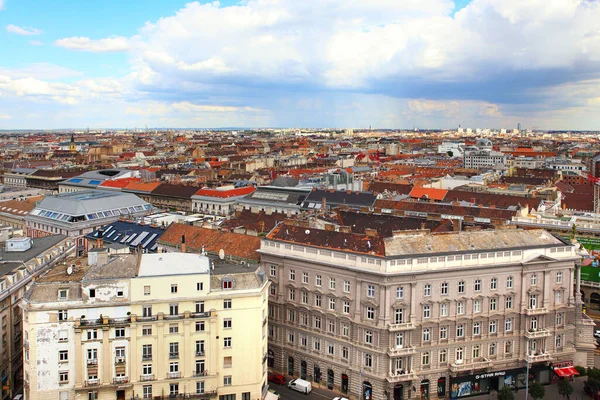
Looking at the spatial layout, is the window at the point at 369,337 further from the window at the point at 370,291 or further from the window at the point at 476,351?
the window at the point at 476,351

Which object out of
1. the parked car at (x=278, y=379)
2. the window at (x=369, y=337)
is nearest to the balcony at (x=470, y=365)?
the window at (x=369, y=337)

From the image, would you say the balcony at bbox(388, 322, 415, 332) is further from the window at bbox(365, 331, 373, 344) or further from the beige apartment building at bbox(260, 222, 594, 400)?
the window at bbox(365, 331, 373, 344)

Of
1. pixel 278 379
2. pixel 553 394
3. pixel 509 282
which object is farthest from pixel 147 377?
pixel 553 394

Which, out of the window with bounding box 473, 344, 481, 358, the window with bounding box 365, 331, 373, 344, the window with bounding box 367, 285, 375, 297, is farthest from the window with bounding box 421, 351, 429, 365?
the window with bounding box 367, 285, 375, 297

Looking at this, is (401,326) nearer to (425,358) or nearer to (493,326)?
(425,358)

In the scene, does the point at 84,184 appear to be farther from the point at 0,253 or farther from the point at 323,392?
the point at 323,392
